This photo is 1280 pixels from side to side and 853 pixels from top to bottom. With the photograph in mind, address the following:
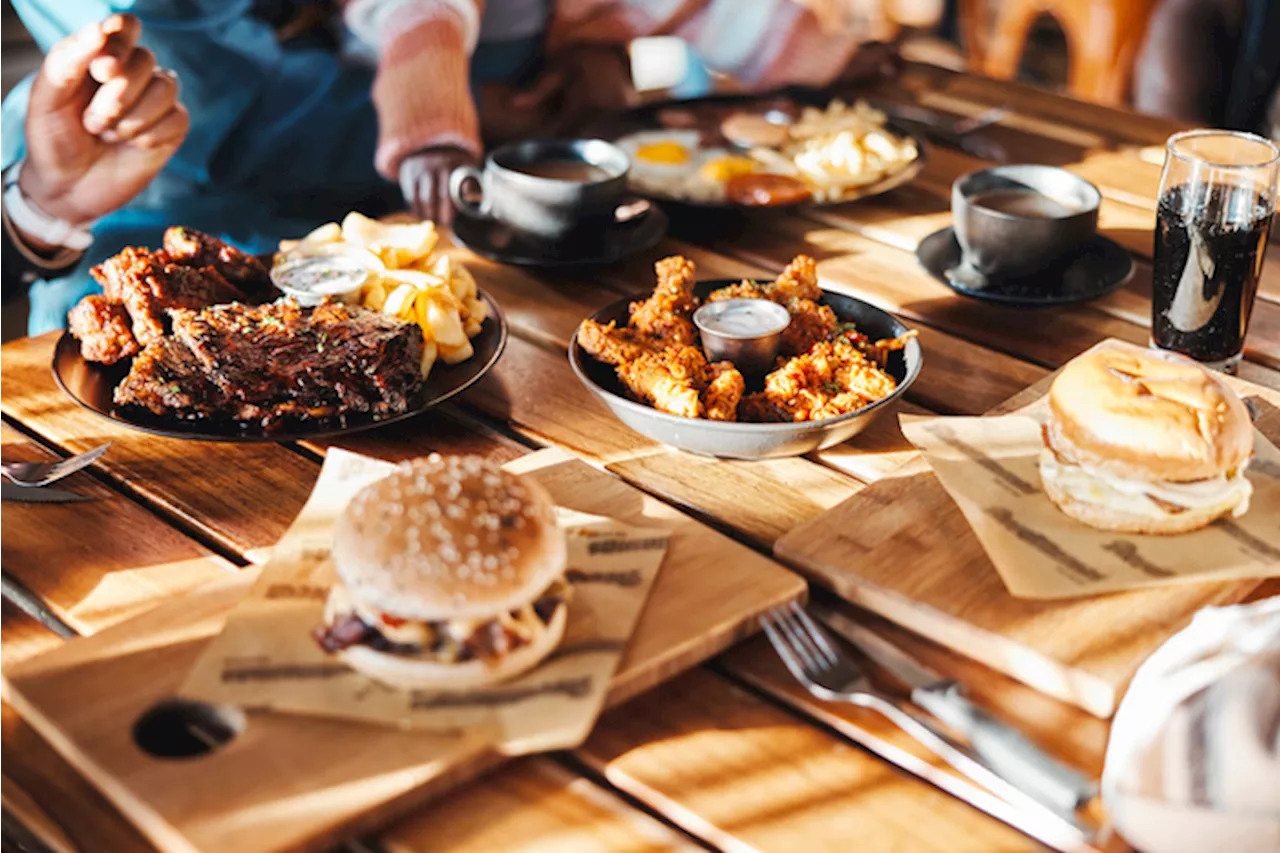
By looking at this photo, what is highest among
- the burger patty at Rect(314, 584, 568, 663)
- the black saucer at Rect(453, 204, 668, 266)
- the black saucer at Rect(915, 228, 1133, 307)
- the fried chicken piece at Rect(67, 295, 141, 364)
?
the black saucer at Rect(915, 228, 1133, 307)

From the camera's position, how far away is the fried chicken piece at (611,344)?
4.62ft

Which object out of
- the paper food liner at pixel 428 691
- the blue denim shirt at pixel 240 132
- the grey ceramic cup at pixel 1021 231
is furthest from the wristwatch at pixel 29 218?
the grey ceramic cup at pixel 1021 231

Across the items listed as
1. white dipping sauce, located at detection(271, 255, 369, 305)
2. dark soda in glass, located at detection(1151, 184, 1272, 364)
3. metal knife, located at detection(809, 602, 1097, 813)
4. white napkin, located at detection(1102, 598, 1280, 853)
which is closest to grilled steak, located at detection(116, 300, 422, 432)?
white dipping sauce, located at detection(271, 255, 369, 305)

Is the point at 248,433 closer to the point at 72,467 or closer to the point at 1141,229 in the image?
the point at 72,467

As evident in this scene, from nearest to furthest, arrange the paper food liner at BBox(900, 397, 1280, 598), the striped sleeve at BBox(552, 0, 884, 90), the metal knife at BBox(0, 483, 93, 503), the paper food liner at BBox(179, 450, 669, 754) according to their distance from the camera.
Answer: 1. the paper food liner at BBox(179, 450, 669, 754)
2. the paper food liner at BBox(900, 397, 1280, 598)
3. the metal knife at BBox(0, 483, 93, 503)
4. the striped sleeve at BBox(552, 0, 884, 90)

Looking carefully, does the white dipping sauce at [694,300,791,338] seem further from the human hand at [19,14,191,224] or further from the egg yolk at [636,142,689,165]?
the human hand at [19,14,191,224]

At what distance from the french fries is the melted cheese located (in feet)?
2.30

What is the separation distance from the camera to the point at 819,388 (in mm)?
1357

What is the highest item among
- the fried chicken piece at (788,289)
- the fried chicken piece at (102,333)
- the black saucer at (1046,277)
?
the fried chicken piece at (788,289)

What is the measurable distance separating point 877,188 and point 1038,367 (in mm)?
512

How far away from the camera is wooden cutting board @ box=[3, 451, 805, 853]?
0.87 meters

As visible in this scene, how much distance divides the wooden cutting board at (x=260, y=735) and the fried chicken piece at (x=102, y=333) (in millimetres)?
A: 457

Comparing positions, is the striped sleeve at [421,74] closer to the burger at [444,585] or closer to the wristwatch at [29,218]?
the wristwatch at [29,218]

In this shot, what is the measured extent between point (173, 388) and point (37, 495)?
171mm
